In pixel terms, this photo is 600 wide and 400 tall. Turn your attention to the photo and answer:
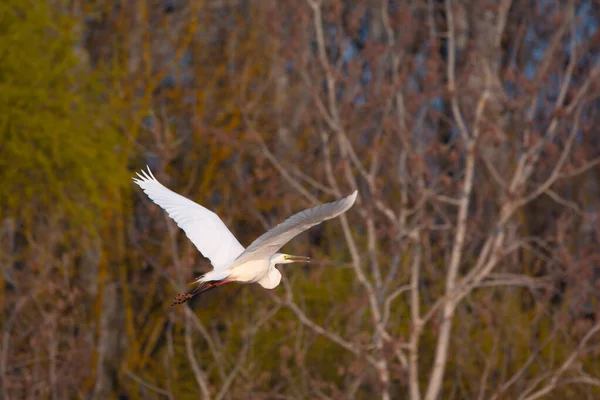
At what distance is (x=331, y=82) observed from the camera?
9.95m

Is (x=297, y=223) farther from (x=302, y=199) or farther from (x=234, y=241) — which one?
(x=302, y=199)

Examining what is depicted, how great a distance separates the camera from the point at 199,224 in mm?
6891

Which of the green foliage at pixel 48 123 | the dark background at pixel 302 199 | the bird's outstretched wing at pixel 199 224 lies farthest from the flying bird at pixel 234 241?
the green foliage at pixel 48 123

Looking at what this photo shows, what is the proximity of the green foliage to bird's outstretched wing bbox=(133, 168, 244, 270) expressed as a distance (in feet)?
15.4

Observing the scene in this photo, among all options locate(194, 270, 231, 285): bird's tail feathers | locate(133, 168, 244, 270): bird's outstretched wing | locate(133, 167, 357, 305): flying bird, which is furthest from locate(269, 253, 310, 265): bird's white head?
locate(194, 270, 231, 285): bird's tail feathers

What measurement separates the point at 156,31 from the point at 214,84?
2.99 ft

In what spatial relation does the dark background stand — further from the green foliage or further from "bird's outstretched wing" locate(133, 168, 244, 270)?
"bird's outstretched wing" locate(133, 168, 244, 270)

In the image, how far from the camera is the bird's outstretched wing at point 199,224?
22.1ft

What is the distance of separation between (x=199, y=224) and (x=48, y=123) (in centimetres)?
499

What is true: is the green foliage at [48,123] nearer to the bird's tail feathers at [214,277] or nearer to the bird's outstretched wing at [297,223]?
the bird's tail feathers at [214,277]

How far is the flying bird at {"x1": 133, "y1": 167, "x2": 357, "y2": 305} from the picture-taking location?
5336 mm

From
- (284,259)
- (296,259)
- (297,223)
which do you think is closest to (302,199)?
(284,259)

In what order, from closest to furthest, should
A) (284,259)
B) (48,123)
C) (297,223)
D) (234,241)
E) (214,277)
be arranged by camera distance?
1. (297,223)
2. (214,277)
3. (284,259)
4. (234,241)
5. (48,123)

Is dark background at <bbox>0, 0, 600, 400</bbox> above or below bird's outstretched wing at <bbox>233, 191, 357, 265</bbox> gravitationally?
above
